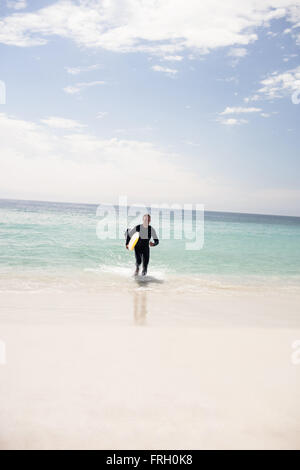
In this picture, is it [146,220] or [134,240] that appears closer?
[134,240]

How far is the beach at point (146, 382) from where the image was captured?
255 cm

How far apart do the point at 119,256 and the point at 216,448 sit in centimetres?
1183

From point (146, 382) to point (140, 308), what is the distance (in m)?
3.10

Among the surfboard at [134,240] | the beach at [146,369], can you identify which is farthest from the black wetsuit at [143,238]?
the beach at [146,369]

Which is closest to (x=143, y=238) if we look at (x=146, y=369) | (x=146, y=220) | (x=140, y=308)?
(x=146, y=220)

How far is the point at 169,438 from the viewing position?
2.52 meters

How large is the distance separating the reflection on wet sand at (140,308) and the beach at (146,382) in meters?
0.06

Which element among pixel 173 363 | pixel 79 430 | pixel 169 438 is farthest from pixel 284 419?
pixel 79 430

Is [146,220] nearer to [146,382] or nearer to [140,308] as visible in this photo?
[140,308]

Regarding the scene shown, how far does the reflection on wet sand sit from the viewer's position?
18.1ft

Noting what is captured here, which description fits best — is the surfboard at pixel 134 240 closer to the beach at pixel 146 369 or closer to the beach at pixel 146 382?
the beach at pixel 146 369

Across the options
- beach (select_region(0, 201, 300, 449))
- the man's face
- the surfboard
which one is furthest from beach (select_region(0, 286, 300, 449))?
the man's face

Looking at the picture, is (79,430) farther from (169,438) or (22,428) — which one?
(169,438)

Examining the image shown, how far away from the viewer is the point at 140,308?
6.38 meters
